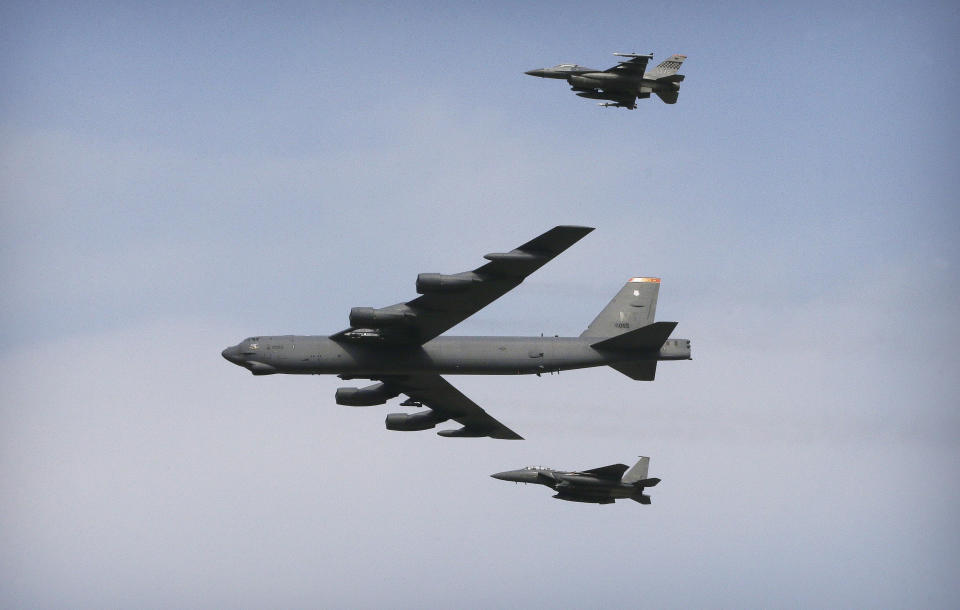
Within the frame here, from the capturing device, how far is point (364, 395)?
5538 centimetres

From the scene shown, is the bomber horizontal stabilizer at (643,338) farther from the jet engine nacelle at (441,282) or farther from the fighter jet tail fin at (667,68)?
the fighter jet tail fin at (667,68)

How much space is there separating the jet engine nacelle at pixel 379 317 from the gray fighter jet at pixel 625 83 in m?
16.3

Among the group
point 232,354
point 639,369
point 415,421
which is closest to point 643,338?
point 639,369

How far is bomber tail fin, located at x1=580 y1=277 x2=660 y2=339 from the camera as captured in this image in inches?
2105

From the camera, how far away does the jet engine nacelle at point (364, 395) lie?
5534 cm

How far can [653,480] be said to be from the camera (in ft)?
181

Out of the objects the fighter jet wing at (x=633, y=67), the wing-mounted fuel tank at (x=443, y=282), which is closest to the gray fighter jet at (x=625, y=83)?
the fighter jet wing at (x=633, y=67)

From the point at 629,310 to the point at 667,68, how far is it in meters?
13.0

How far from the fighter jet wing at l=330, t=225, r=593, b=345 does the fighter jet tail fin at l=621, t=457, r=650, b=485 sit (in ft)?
45.2

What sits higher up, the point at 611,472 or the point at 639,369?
the point at 639,369

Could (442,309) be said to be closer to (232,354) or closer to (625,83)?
(232,354)

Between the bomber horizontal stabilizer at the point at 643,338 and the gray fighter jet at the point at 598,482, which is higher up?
the bomber horizontal stabilizer at the point at 643,338

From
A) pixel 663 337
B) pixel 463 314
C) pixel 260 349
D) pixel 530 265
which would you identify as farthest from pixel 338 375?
pixel 663 337

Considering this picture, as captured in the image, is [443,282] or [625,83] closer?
[443,282]
